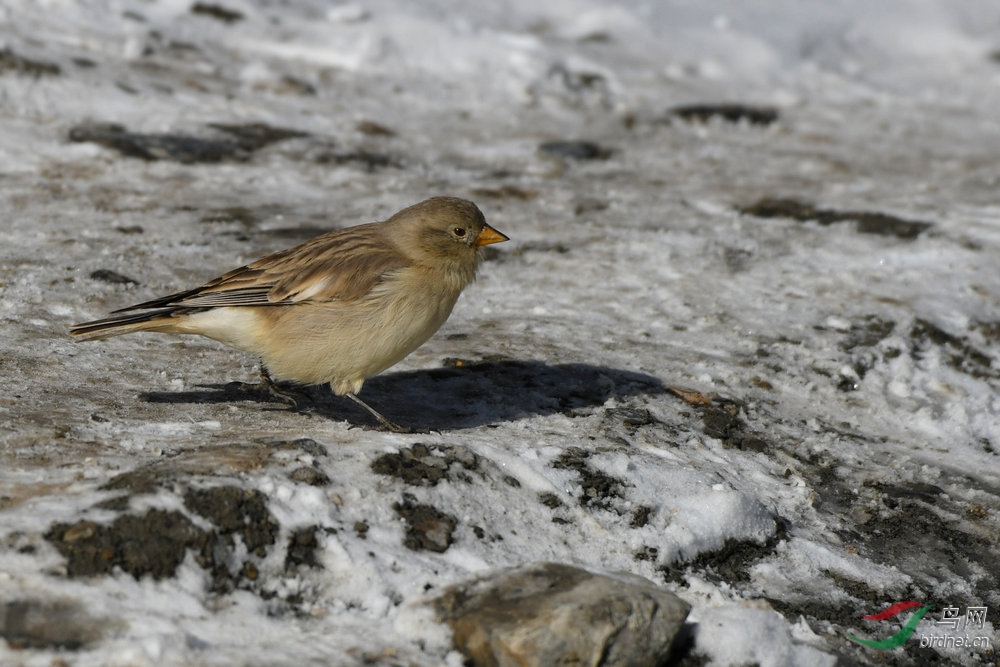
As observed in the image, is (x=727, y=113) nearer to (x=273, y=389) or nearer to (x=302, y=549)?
(x=273, y=389)

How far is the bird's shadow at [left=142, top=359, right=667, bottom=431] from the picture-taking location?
5.35 meters

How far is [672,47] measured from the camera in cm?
1323

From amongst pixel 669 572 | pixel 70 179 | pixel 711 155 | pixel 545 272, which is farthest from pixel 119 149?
pixel 669 572

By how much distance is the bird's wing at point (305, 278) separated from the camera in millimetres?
5141

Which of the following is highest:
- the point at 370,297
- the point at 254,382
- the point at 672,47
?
the point at 672,47

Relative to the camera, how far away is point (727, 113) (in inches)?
454

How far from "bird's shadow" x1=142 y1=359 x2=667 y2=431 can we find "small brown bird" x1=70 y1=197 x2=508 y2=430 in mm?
198

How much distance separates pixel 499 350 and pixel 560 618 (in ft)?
8.80

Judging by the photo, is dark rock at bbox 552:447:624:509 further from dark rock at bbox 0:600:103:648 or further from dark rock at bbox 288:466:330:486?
dark rock at bbox 0:600:103:648

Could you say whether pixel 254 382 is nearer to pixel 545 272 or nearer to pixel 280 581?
pixel 280 581

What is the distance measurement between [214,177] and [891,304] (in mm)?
4922

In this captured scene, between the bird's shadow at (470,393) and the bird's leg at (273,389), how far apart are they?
0.02 metres

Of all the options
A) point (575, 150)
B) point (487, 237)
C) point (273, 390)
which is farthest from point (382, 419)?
point (575, 150)

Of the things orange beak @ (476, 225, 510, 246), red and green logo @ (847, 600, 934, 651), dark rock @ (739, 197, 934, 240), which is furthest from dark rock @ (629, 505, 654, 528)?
dark rock @ (739, 197, 934, 240)
